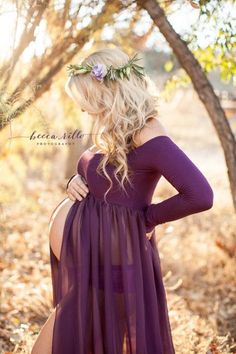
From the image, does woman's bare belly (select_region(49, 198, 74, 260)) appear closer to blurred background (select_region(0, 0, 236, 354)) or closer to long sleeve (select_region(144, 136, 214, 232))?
blurred background (select_region(0, 0, 236, 354))

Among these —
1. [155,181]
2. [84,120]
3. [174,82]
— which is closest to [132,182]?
[155,181]

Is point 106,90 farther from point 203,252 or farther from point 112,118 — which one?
point 203,252

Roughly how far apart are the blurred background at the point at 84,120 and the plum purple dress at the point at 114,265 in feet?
1.39

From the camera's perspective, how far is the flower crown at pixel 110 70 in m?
2.38

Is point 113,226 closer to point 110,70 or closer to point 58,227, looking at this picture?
point 58,227

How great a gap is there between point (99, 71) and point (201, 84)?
4.38 feet

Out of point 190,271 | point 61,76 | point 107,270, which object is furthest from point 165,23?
point 190,271

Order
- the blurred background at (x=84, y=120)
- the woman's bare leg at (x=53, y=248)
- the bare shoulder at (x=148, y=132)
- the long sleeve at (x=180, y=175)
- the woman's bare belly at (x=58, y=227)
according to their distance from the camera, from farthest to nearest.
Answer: the blurred background at (x=84, y=120)
the woman's bare belly at (x=58, y=227)
the woman's bare leg at (x=53, y=248)
the bare shoulder at (x=148, y=132)
the long sleeve at (x=180, y=175)

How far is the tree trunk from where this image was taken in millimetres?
3344

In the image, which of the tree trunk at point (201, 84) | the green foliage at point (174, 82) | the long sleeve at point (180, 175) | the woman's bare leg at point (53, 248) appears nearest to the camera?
the long sleeve at point (180, 175)

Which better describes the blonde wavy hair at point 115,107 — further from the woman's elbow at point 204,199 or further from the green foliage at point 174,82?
the green foliage at point 174,82

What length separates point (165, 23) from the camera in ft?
11.0

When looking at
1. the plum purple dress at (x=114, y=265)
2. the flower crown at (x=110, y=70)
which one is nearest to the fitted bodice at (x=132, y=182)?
the plum purple dress at (x=114, y=265)

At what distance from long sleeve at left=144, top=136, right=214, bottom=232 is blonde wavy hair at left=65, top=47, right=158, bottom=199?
5.1 inches
